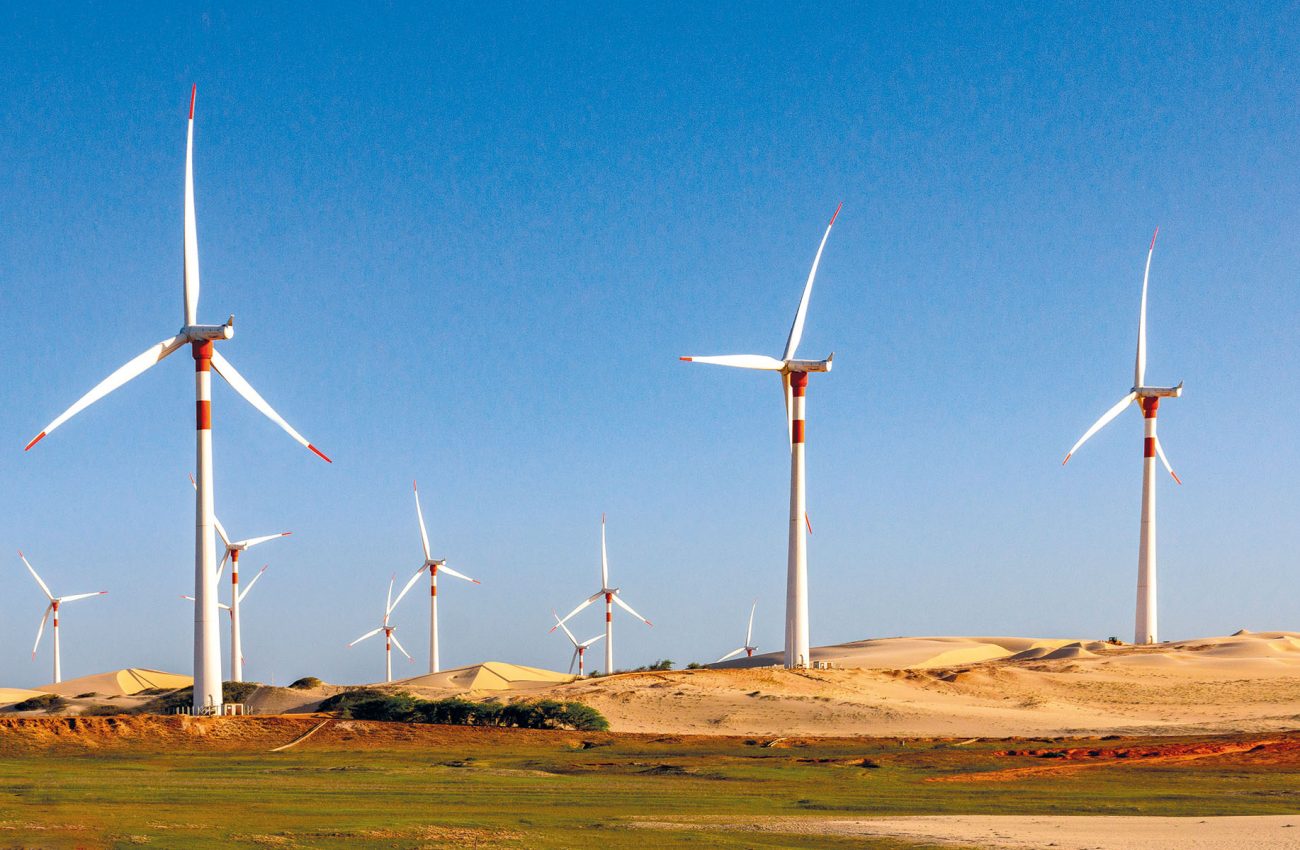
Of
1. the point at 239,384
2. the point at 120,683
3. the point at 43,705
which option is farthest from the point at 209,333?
the point at 120,683

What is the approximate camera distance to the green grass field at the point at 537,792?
94.3 feet

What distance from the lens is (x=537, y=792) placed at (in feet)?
125

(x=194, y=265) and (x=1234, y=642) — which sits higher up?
(x=194, y=265)

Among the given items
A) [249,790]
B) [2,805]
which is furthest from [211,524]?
[2,805]

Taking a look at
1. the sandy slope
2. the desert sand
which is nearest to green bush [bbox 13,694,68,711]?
the desert sand

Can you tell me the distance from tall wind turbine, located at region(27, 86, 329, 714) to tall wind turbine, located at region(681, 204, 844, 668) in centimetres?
2283

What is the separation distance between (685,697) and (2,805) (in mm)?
39547

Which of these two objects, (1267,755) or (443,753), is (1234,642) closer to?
(1267,755)

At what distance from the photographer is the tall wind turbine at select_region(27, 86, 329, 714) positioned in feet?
190

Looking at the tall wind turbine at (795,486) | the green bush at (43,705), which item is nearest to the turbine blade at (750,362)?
the tall wind turbine at (795,486)

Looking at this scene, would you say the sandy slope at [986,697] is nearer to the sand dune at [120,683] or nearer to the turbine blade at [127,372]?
the turbine blade at [127,372]

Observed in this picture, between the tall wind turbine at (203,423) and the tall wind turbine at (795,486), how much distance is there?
2283cm

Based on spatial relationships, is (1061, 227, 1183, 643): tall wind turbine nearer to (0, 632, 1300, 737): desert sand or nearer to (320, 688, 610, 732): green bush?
(0, 632, 1300, 737): desert sand

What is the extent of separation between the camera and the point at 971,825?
30.3 meters
